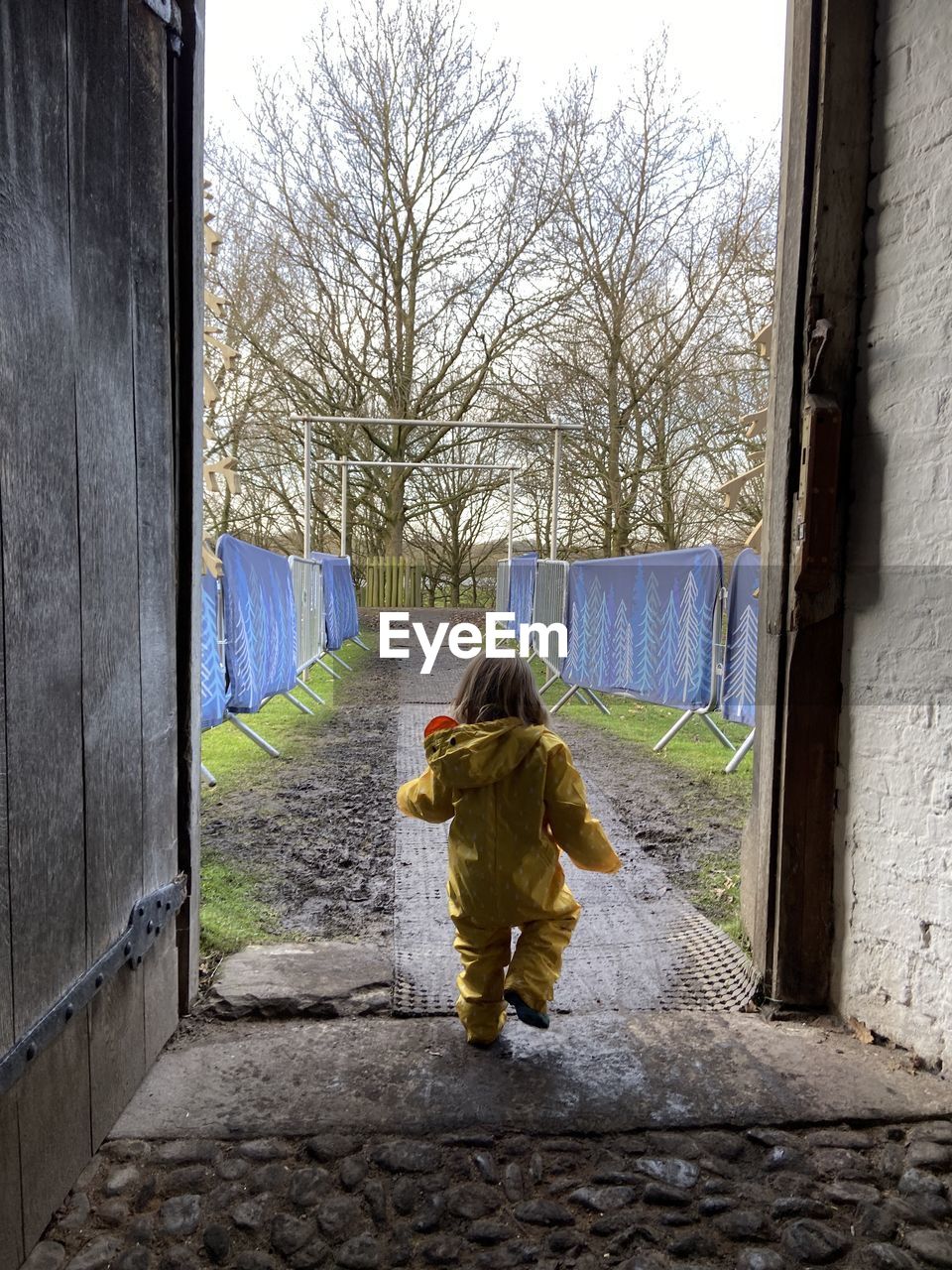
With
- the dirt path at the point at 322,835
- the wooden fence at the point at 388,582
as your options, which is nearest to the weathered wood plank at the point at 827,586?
the dirt path at the point at 322,835

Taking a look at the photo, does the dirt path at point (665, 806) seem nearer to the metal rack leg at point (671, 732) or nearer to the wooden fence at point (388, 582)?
the metal rack leg at point (671, 732)

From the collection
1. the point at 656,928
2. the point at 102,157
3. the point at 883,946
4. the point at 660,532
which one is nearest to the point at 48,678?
the point at 102,157

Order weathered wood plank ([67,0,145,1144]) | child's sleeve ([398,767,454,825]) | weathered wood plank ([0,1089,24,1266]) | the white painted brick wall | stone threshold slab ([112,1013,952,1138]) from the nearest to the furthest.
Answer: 1. weathered wood plank ([0,1089,24,1266])
2. weathered wood plank ([67,0,145,1144])
3. stone threshold slab ([112,1013,952,1138])
4. the white painted brick wall
5. child's sleeve ([398,767,454,825])

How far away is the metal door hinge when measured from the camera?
2244mm

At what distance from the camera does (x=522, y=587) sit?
12.5 m

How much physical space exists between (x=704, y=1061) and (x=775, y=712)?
1.02 meters

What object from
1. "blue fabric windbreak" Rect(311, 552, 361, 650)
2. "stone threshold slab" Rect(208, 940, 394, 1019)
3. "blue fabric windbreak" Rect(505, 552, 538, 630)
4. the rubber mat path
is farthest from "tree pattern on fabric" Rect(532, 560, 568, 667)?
"stone threshold slab" Rect(208, 940, 394, 1019)

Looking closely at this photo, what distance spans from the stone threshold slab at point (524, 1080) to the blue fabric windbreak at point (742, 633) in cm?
359

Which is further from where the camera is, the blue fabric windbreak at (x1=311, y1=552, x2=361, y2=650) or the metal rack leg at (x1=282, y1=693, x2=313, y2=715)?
the blue fabric windbreak at (x1=311, y1=552, x2=361, y2=650)

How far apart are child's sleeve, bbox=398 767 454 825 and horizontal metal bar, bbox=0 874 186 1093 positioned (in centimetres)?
70

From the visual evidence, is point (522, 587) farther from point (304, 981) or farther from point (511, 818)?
point (511, 818)

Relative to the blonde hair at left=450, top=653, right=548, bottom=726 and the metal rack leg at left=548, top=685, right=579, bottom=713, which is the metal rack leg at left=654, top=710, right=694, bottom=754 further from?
the blonde hair at left=450, top=653, right=548, bottom=726

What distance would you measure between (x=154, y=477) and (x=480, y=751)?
1.14 meters

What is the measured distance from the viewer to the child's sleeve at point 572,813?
2512 millimetres
